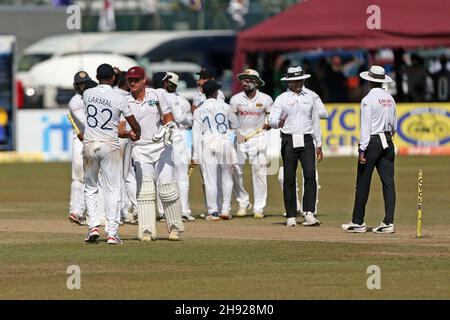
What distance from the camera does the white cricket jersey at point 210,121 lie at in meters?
24.2

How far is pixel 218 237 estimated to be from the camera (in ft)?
68.5

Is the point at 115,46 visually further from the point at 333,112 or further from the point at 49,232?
the point at 49,232

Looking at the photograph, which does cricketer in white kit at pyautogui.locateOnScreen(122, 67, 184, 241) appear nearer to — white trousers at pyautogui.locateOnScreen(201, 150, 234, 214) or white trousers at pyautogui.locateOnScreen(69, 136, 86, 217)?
white trousers at pyautogui.locateOnScreen(69, 136, 86, 217)

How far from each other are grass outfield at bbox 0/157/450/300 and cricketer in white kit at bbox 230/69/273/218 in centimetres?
51

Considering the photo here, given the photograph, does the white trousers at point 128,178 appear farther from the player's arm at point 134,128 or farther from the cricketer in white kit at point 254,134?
the player's arm at point 134,128

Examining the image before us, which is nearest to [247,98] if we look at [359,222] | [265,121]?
[265,121]

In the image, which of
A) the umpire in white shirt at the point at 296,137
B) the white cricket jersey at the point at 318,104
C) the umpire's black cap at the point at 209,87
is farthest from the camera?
the umpire's black cap at the point at 209,87

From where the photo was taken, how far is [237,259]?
18.1m

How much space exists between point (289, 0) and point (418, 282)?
1895 inches

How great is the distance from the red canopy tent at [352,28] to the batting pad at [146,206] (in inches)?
834

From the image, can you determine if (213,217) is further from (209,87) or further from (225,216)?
(209,87)

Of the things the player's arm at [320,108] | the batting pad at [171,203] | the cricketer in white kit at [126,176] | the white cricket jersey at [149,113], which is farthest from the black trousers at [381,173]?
the cricketer in white kit at [126,176]

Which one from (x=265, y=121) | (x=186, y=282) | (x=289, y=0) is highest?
(x=289, y=0)

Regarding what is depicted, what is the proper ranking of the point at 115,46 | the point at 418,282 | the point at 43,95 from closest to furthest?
the point at 418,282
the point at 43,95
the point at 115,46
